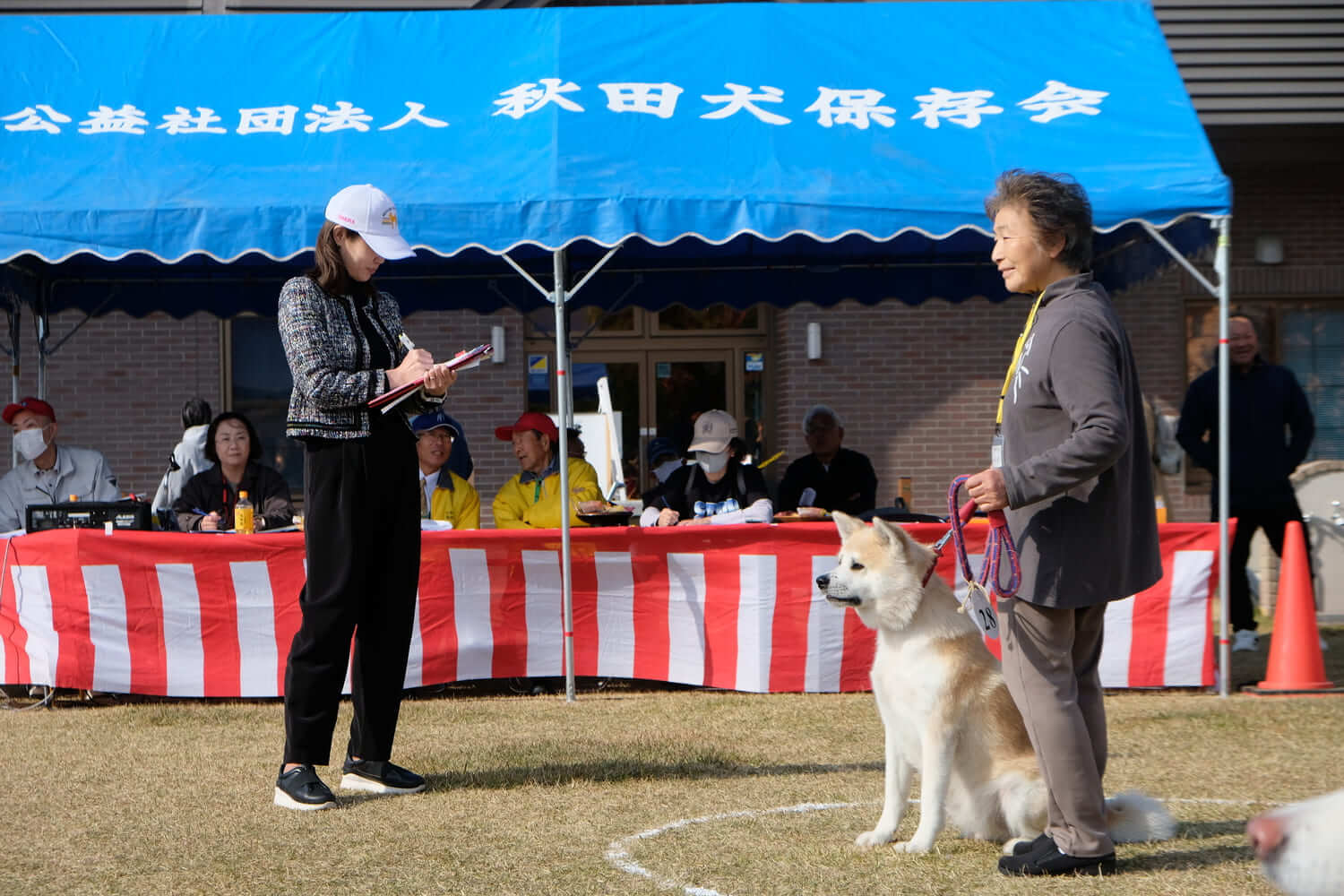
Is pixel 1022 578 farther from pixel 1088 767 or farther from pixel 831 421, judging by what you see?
pixel 831 421

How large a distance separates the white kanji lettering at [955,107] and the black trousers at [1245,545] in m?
2.88

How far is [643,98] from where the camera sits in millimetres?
7637

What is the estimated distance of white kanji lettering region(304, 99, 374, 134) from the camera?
768cm

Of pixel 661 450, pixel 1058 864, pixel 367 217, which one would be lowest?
pixel 1058 864

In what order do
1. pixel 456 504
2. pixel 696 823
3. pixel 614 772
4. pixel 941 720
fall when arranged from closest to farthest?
pixel 941 720 < pixel 696 823 < pixel 614 772 < pixel 456 504

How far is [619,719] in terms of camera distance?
21.9 ft

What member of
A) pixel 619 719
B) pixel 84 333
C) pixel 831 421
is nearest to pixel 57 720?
pixel 619 719

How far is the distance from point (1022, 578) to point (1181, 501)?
10.3 metres

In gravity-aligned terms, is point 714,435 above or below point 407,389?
below

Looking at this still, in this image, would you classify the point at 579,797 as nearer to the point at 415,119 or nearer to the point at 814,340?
the point at 415,119

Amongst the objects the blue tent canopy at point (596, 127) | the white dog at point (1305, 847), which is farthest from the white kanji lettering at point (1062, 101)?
the white dog at point (1305, 847)

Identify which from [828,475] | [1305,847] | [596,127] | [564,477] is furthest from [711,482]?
[1305,847]

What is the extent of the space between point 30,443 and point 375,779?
471cm

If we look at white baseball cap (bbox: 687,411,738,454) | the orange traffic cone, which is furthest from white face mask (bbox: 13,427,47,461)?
the orange traffic cone
